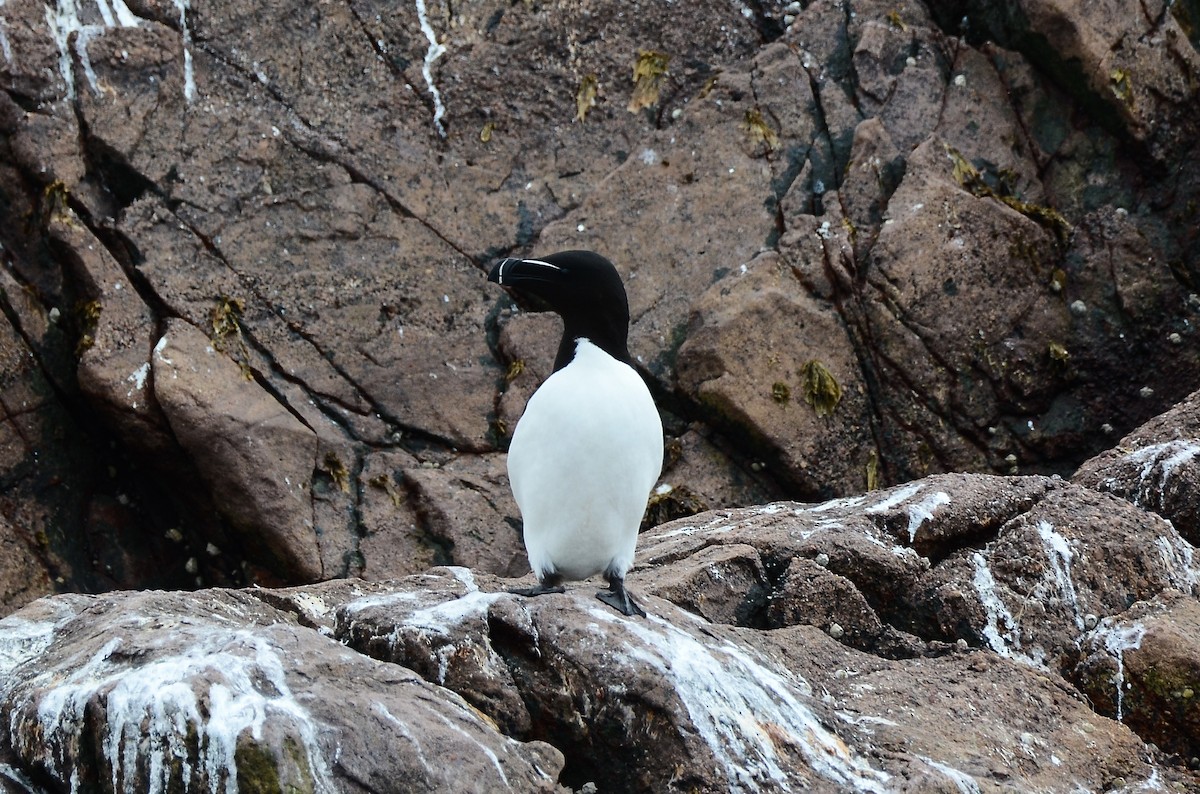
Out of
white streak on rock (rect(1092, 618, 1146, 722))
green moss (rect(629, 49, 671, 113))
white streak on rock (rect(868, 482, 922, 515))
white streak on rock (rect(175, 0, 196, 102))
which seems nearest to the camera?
white streak on rock (rect(1092, 618, 1146, 722))

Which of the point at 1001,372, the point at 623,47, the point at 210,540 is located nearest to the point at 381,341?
the point at 210,540

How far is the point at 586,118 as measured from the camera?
9398 millimetres

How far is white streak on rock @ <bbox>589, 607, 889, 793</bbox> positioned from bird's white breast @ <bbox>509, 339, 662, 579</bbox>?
575mm

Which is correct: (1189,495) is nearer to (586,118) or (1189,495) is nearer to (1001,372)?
(1001,372)

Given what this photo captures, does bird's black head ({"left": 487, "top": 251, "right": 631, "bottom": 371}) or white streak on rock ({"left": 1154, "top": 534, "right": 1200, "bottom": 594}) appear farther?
white streak on rock ({"left": 1154, "top": 534, "right": 1200, "bottom": 594})

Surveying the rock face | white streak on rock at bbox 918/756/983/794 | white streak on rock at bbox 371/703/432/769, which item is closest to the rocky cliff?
the rock face

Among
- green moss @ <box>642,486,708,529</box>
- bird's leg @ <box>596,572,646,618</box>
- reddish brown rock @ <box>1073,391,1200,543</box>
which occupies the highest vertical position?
reddish brown rock @ <box>1073,391,1200,543</box>

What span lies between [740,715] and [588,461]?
1.10 meters

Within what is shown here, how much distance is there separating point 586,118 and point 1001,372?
3.35 meters

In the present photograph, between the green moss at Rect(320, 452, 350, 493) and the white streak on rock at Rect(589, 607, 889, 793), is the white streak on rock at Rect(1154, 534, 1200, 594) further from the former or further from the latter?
the green moss at Rect(320, 452, 350, 493)

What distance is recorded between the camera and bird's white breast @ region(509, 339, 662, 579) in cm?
472

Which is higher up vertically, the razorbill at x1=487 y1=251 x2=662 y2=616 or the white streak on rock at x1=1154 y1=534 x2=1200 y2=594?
the razorbill at x1=487 y1=251 x2=662 y2=616

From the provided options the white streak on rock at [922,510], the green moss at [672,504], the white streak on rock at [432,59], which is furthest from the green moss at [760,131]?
the white streak on rock at [922,510]

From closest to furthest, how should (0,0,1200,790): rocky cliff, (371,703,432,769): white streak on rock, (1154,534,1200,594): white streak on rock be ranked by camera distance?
(371,703,432,769): white streak on rock
(1154,534,1200,594): white streak on rock
(0,0,1200,790): rocky cliff
